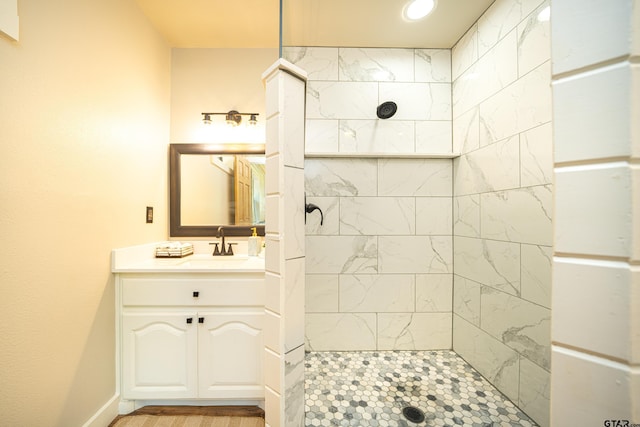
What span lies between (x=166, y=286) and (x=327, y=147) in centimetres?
125

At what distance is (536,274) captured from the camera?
99cm

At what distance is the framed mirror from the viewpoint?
1.69 metres

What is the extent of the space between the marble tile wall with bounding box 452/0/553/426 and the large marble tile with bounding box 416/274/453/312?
0.17ft

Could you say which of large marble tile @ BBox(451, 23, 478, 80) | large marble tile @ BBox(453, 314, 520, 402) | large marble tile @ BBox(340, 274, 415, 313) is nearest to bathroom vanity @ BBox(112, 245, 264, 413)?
large marble tile @ BBox(340, 274, 415, 313)

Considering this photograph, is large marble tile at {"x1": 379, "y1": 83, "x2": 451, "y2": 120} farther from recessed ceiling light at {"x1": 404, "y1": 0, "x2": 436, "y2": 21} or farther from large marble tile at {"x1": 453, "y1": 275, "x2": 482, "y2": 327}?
large marble tile at {"x1": 453, "y1": 275, "x2": 482, "y2": 327}

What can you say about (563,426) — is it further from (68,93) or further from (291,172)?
(68,93)

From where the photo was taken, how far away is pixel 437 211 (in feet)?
4.99

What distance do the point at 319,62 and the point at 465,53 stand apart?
Answer: 0.91 metres

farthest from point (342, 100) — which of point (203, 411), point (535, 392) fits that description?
point (203, 411)

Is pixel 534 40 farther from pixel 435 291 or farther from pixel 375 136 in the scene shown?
pixel 435 291

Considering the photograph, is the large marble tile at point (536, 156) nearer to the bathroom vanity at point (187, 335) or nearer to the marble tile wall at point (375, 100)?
the marble tile wall at point (375, 100)

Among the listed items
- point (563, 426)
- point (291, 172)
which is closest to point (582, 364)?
point (563, 426)

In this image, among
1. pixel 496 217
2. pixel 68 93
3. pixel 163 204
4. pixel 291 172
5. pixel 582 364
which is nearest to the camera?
pixel 582 364

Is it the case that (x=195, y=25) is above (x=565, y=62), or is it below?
above
